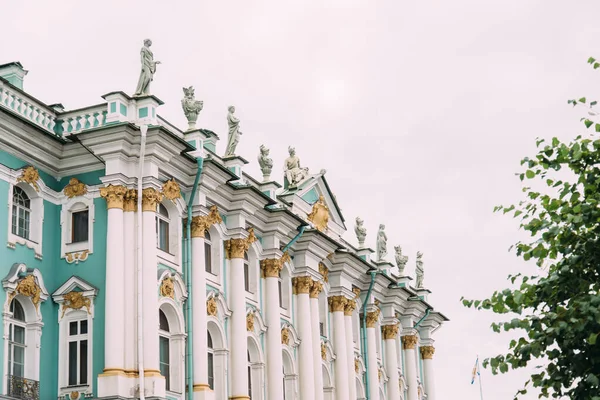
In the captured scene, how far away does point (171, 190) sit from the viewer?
95.6ft

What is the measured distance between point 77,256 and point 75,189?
1.80 meters

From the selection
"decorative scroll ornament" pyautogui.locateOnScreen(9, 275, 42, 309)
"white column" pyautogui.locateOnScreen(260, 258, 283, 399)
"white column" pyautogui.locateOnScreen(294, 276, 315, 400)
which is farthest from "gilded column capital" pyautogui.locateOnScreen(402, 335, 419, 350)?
"decorative scroll ornament" pyautogui.locateOnScreen(9, 275, 42, 309)

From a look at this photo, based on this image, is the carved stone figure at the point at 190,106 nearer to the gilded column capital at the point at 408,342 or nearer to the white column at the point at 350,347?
the white column at the point at 350,347

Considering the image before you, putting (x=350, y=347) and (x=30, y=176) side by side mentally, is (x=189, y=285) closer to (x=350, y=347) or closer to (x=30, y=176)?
(x=30, y=176)

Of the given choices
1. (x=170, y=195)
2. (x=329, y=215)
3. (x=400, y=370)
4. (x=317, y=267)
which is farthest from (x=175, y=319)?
(x=400, y=370)

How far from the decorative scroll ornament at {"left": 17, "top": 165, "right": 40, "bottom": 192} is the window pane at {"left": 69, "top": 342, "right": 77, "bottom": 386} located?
13.3 feet

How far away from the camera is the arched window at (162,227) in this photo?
2900 centimetres

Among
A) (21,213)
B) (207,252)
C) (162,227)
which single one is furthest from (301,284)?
(21,213)

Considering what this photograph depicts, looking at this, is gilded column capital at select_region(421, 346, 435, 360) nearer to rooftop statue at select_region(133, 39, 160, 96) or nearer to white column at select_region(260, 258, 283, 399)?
white column at select_region(260, 258, 283, 399)

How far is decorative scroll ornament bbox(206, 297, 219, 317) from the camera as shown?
3050 cm

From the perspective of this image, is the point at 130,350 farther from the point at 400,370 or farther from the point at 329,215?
the point at 400,370

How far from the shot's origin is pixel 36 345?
26.4 meters

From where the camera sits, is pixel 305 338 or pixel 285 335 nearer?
pixel 285 335

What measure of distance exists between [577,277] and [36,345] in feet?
46.9
